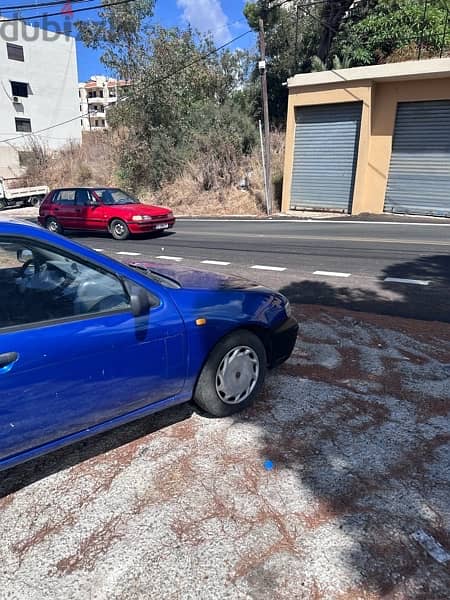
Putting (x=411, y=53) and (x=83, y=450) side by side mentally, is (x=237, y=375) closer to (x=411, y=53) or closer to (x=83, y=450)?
(x=83, y=450)

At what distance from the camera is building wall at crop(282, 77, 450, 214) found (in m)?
16.3

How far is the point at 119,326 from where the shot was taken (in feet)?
8.57

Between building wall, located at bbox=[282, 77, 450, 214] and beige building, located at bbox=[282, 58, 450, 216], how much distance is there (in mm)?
33

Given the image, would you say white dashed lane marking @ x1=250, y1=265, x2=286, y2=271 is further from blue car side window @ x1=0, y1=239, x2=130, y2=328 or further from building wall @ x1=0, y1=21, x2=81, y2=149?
building wall @ x1=0, y1=21, x2=81, y2=149

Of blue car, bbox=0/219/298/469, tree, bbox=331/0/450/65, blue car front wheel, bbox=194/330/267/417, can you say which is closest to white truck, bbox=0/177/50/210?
tree, bbox=331/0/450/65

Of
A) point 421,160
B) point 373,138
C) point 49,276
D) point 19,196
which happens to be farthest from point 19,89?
point 49,276

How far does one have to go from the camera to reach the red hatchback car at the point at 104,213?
12789 mm

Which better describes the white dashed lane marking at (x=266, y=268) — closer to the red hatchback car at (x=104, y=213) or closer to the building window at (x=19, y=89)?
the red hatchback car at (x=104, y=213)

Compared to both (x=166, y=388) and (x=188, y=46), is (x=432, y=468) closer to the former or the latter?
(x=166, y=388)

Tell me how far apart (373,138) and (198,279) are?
16.0 m

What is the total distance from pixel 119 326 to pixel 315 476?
1.47 metres

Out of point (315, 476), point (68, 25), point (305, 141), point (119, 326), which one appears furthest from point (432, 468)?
point (68, 25)

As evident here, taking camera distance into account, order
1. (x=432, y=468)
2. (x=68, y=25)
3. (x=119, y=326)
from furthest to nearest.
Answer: (x=68, y=25) < (x=432, y=468) < (x=119, y=326)

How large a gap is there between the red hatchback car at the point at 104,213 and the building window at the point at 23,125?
107 ft
